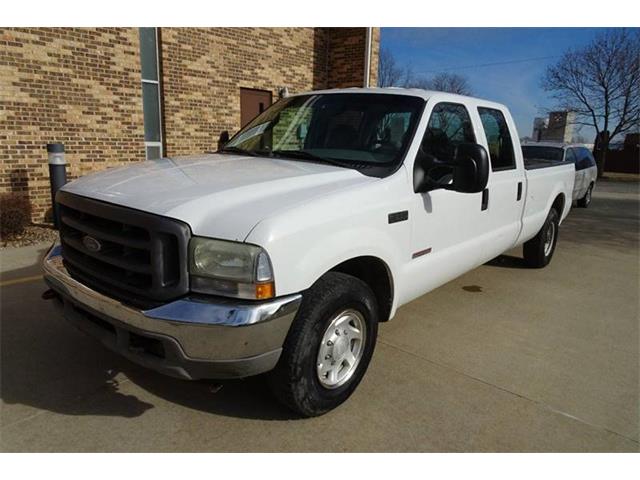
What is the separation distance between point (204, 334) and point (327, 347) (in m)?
0.82

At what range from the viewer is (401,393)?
10.3ft

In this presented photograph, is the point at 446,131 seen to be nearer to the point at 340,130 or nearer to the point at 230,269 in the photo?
the point at 340,130

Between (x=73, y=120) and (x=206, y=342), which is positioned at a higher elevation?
(x=73, y=120)

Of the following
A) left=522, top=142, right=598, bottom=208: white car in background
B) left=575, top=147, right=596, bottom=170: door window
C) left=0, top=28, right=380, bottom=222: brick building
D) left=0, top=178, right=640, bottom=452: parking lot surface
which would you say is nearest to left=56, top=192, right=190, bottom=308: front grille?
left=0, top=178, right=640, bottom=452: parking lot surface

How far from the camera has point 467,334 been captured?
4.13 metres

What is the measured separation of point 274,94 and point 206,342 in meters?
9.57

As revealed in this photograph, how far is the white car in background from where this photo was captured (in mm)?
11477

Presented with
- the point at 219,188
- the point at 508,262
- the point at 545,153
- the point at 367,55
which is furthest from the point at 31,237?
the point at 545,153

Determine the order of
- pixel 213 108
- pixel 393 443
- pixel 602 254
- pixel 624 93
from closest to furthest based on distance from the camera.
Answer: pixel 393 443, pixel 602 254, pixel 213 108, pixel 624 93

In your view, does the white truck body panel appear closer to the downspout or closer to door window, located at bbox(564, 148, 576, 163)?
the downspout

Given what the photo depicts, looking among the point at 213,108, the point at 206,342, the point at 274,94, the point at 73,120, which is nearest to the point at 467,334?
the point at 206,342

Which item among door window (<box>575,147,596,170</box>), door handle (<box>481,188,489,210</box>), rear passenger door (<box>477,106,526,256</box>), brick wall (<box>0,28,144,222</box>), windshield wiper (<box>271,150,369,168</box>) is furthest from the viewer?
door window (<box>575,147,596,170</box>)

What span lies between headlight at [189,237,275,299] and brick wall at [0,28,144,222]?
6.20m

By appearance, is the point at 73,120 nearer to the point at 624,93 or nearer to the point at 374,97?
the point at 374,97
